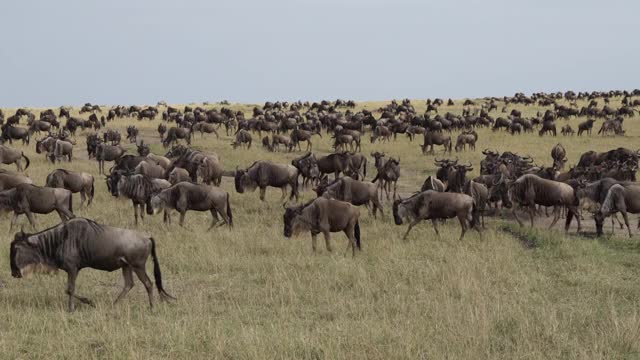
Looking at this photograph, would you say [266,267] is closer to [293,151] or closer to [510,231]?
[510,231]

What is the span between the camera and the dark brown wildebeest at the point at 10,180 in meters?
15.4

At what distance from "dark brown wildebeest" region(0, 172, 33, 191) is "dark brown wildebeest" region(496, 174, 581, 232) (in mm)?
12458

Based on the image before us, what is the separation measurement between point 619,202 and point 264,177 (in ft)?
32.0

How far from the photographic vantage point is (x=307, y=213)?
1176cm

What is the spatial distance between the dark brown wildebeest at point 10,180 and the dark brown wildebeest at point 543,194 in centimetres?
1246

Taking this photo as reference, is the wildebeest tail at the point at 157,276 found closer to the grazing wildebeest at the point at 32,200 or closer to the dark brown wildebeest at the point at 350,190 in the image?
the grazing wildebeest at the point at 32,200

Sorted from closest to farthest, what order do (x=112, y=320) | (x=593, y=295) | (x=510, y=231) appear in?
(x=112, y=320) < (x=593, y=295) < (x=510, y=231)

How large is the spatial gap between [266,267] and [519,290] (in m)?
4.18

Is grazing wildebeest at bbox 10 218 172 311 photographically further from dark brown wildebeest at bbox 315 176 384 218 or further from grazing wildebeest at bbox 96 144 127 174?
grazing wildebeest at bbox 96 144 127 174

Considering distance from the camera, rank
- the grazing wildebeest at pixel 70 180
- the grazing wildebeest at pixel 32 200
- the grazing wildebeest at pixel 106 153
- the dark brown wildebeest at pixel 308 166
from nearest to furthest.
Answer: the grazing wildebeest at pixel 32 200, the grazing wildebeest at pixel 70 180, the dark brown wildebeest at pixel 308 166, the grazing wildebeest at pixel 106 153

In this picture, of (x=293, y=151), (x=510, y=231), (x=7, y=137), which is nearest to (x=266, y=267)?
(x=510, y=231)

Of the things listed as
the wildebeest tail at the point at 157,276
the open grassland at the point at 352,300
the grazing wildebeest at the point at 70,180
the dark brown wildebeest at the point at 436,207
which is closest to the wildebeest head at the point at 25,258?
the open grassland at the point at 352,300

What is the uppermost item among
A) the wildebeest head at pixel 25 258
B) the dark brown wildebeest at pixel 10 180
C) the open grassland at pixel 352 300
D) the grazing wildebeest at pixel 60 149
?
the wildebeest head at pixel 25 258

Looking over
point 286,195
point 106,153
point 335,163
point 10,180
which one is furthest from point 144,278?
point 106,153
